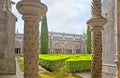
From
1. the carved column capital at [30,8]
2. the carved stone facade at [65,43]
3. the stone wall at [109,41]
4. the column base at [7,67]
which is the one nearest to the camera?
the carved column capital at [30,8]

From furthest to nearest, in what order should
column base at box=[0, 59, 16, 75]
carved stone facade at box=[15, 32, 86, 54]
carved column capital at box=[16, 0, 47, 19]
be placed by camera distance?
carved stone facade at box=[15, 32, 86, 54] < column base at box=[0, 59, 16, 75] < carved column capital at box=[16, 0, 47, 19]

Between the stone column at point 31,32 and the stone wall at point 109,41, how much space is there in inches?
243

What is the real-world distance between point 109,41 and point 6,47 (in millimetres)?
4957

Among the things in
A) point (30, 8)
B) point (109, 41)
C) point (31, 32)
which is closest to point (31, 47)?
point (31, 32)

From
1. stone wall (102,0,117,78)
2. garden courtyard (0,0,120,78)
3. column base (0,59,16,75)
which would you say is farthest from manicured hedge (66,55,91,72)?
stone wall (102,0,117,78)

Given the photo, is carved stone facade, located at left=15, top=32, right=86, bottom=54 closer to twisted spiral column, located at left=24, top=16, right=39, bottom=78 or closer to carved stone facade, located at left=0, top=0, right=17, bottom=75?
carved stone facade, located at left=0, top=0, right=17, bottom=75

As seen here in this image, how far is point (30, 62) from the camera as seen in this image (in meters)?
2.72

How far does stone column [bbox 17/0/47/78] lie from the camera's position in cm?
271

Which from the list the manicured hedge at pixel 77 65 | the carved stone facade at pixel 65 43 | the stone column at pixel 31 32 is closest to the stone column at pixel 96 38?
the stone column at pixel 31 32

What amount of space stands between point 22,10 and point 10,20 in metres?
8.36

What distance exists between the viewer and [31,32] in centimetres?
276

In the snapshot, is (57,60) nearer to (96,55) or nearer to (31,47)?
(96,55)

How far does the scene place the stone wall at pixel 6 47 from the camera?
33.3ft

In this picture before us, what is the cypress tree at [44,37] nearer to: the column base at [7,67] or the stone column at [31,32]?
the column base at [7,67]
